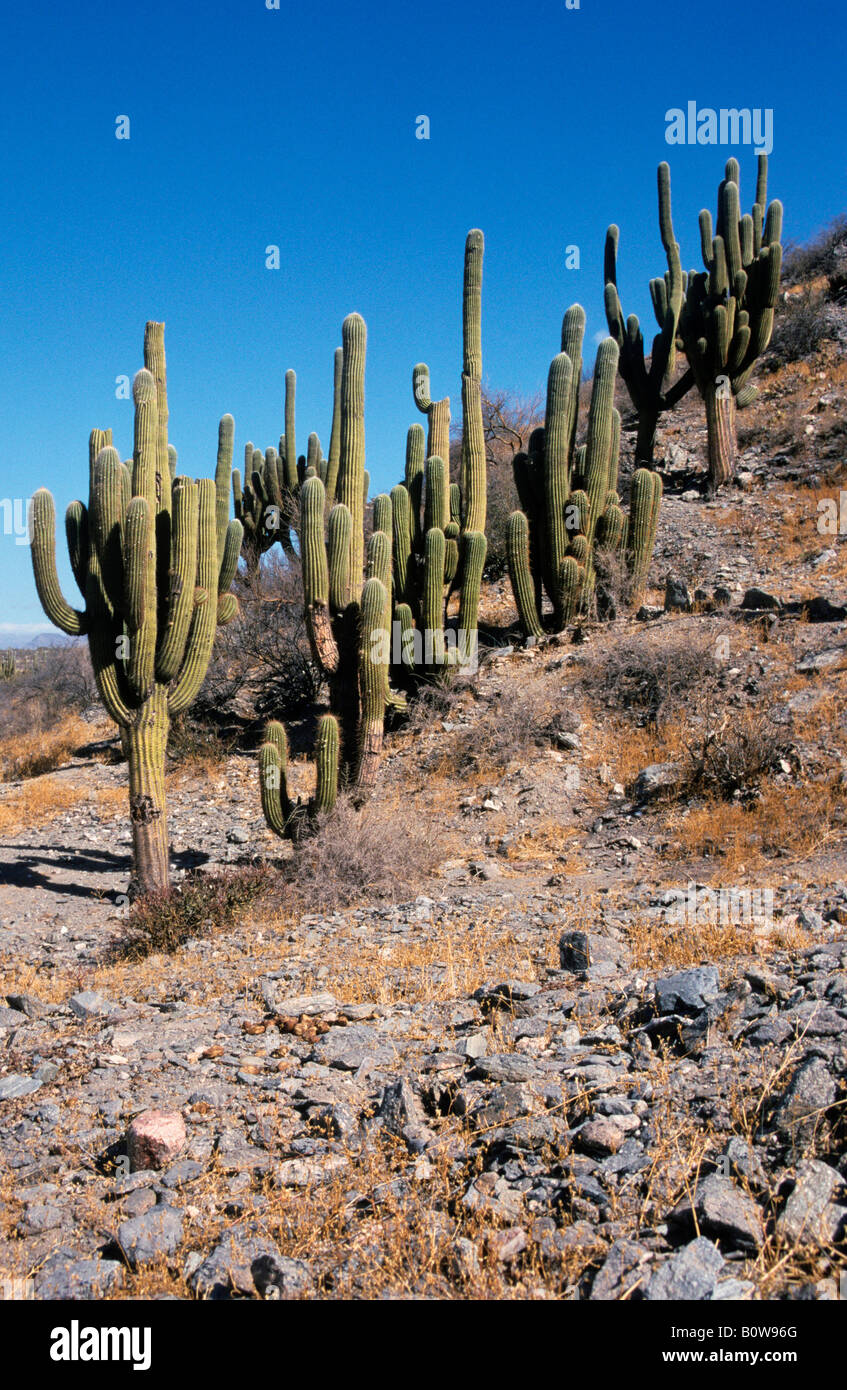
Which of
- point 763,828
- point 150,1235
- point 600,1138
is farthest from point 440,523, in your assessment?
point 150,1235

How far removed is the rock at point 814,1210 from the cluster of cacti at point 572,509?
1115 cm

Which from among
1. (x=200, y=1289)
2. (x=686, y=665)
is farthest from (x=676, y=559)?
(x=200, y=1289)

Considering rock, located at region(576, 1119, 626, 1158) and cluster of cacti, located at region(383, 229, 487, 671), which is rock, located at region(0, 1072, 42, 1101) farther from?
cluster of cacti, located at region(383, 229, 487, 671)

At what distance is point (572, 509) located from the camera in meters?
13.3

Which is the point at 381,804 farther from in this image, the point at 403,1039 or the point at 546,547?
the point at 403,1039

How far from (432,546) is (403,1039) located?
29.1ft

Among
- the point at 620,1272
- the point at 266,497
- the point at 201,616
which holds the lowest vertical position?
the point at 620,1272

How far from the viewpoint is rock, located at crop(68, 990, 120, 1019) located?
17.6 ft

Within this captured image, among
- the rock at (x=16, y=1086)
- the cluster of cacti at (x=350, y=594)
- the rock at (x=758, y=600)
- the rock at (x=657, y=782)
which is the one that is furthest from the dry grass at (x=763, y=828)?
the rock at (x=16, y=1086)

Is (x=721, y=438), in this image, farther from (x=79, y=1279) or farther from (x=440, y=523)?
(x=79, y=1279)

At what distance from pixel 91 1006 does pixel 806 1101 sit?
4.10m

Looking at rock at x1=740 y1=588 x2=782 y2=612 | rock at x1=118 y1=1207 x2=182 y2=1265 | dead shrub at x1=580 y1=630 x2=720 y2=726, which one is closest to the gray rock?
rock at x1=118 y1=1207 x2=182 y2=1265

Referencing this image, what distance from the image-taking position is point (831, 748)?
29.4 feet

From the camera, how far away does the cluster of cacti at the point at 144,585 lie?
8.66m
